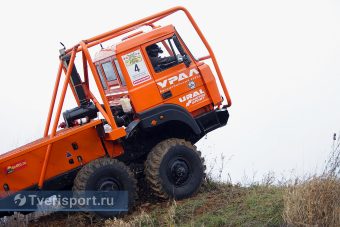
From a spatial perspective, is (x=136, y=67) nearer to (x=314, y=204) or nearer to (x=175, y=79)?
(x=175, y=79)

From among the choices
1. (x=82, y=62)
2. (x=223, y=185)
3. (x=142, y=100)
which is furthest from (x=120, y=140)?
(x=223, y=185)

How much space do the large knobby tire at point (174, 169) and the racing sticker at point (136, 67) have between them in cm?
106

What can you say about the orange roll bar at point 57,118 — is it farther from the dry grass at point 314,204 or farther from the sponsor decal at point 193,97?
the dry grass at point 314,204

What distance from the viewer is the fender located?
28.4 ft

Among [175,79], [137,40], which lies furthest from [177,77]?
[137,40]

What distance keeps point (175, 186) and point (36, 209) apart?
2.15 m

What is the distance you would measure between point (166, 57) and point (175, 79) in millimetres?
383

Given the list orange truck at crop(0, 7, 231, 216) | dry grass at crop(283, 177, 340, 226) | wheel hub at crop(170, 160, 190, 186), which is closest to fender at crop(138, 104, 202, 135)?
orange truck at crop(0, 7, 231, 216)

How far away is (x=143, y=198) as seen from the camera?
9234 millimetres

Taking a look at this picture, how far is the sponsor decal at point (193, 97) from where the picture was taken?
29.8 feet

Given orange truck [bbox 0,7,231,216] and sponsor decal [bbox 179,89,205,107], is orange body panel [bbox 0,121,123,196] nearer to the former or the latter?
orange truck [bbox 0,7,231,216]

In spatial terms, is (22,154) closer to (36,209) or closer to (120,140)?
(36,209)

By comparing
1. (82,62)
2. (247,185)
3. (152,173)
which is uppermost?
(82,62)

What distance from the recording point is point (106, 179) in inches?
331
